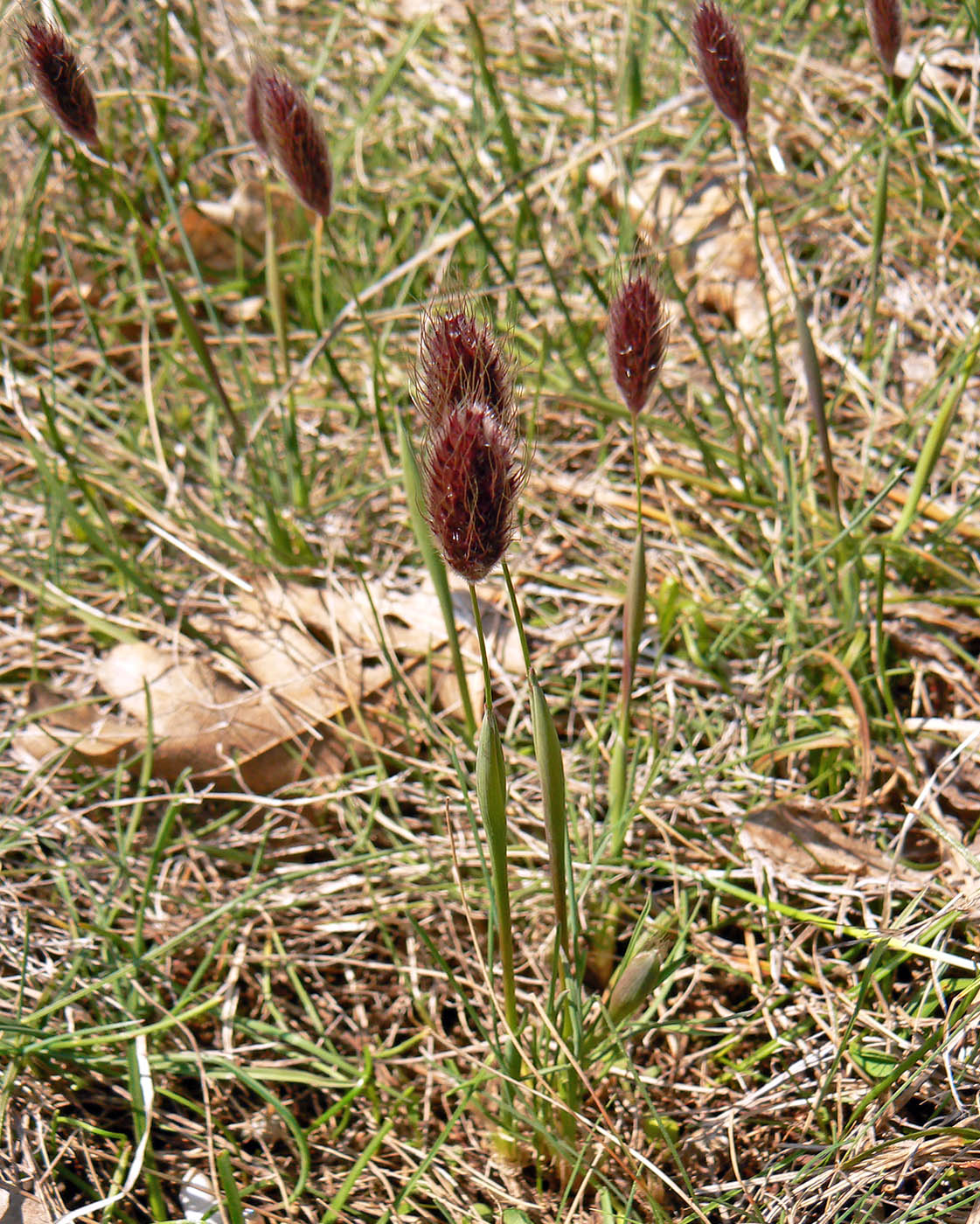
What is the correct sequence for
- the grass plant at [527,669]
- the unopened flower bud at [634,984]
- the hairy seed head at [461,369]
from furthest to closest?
1. the grass plant at [527,669]
2. the unopened flower bud at [634,984]
3. the hairy seed head at [461,369]

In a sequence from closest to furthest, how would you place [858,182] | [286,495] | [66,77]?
[66,77] < [286,495] < [858,182]

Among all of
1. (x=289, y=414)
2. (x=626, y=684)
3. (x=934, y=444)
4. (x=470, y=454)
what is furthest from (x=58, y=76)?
(x=934, y=444)

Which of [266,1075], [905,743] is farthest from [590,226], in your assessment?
[266,1075]

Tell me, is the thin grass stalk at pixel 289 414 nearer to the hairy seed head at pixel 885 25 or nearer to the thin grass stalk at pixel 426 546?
the thin grass stalk at pixel 426 546

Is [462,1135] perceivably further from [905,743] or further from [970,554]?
[970,554]

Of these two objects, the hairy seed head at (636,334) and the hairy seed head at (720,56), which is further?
the hairy seed head at (720,56)

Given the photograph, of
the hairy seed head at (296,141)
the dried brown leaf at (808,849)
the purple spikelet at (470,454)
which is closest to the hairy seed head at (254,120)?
the hairy seed head at (296,141)

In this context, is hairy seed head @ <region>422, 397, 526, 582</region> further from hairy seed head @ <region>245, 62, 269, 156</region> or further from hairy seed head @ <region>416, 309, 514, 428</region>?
hairy seed head @ <region>245, 62, 269, 156</region>
